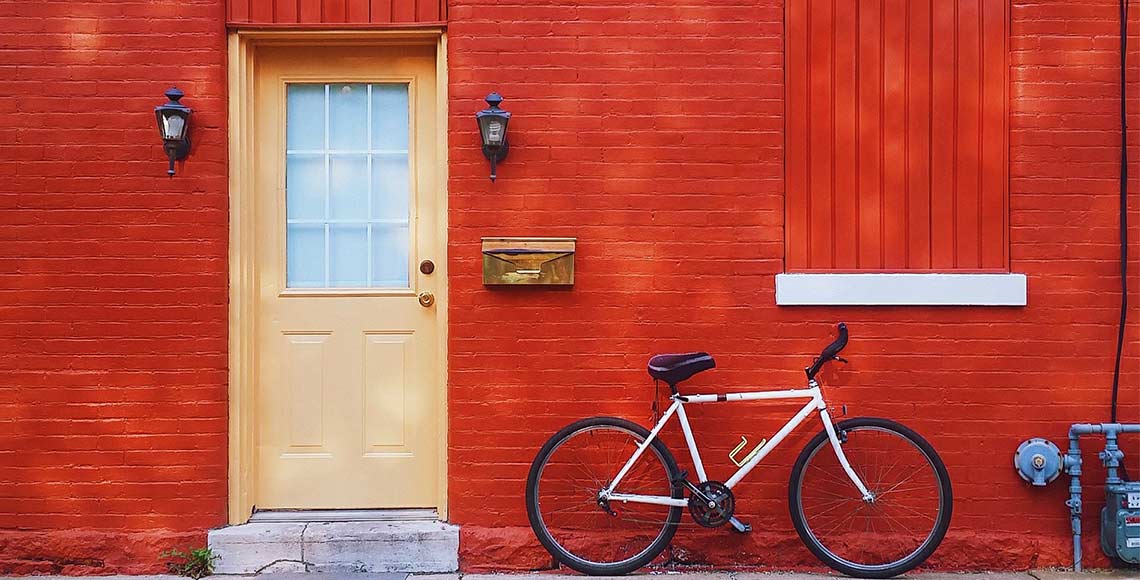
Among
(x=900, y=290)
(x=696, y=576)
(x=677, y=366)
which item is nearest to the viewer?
(x=677, y=366)

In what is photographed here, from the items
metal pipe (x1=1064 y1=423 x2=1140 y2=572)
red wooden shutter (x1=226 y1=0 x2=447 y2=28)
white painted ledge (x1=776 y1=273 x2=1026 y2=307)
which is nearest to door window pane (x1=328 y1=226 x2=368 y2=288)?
red wooden shutter (x1=226 y1=0 x2=447 y2=28)

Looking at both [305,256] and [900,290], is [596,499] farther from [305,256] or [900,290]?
[305,256]

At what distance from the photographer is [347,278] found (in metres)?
5.01

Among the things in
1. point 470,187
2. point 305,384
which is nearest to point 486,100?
point 470,187

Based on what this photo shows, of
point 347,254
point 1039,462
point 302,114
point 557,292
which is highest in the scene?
point 302,114

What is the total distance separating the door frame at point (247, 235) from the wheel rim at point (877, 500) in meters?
1.93

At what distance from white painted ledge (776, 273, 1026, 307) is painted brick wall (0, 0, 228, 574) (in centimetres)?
298

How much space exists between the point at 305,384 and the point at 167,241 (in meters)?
1.01

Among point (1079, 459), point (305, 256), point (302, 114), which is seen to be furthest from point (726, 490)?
point (302, 114)

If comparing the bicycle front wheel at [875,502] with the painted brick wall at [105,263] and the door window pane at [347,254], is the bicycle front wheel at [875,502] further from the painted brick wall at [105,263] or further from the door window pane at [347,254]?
the painted brick wall at [105,263]

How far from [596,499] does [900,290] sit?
1861mm

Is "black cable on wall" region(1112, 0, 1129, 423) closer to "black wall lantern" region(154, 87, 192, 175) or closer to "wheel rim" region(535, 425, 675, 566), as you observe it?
"wheel rim" region(535, 425, 675, 566)

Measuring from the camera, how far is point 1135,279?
4.79 m

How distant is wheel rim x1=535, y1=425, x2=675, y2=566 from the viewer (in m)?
4.75
